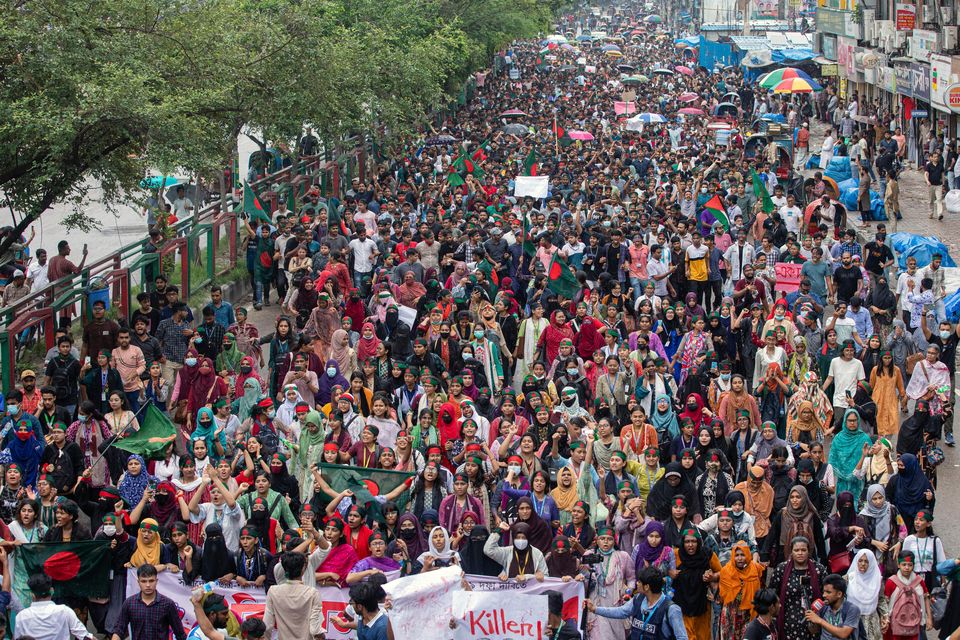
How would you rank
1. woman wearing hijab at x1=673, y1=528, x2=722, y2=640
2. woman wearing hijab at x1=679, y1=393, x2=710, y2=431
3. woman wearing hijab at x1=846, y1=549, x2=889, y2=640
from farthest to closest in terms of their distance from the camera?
woman wearing hijab at x1=679, y1=393, x2=710, y2=431 → woman wearing hijab at x1=673, y1=528, x2=722, y2=640 → woman wearing hijab at x1=846, y1=549, x2=889, y2=640

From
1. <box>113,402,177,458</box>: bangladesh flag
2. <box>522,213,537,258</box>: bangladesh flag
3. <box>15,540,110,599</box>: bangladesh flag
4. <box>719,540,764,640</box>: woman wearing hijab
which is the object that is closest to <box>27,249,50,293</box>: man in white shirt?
<box>522,213,537,258</box>: bangladesh flag

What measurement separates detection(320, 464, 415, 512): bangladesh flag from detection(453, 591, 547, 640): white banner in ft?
5.62

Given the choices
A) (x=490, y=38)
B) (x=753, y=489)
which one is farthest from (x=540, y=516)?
(x=490, y=38)

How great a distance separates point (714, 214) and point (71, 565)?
11.6 metres

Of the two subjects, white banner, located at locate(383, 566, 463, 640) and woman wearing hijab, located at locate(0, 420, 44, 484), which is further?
woman wearing hijab, located at locate(0, 420, 44, 484)

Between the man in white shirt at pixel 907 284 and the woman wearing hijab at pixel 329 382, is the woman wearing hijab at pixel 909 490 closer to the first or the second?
the woman wearing hijab at pixel 329 382

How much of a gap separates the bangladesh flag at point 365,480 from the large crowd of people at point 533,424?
0.26 ft

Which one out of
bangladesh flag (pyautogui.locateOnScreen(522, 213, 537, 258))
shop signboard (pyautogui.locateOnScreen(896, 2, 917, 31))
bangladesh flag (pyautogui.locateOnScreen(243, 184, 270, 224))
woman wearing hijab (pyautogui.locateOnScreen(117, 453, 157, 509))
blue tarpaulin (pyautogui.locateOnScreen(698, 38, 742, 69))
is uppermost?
shop signboard (pyautogui.locateOnScreen(896, 2, 917, 31))

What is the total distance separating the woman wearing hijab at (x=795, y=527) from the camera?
35.3ft

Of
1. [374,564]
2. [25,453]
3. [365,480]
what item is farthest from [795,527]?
[25,453]

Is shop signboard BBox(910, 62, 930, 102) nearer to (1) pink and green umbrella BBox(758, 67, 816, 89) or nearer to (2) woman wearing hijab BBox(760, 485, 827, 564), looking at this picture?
(1) pink and green umbrella BBox(758, 67, 816, 89)

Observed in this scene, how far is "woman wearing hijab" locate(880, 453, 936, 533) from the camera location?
449 inches

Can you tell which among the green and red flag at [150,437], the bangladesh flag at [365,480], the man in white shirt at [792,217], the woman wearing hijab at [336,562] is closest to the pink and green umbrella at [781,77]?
the man in white shirt at [792,217]

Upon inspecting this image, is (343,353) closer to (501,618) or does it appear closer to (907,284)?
(501,618)
